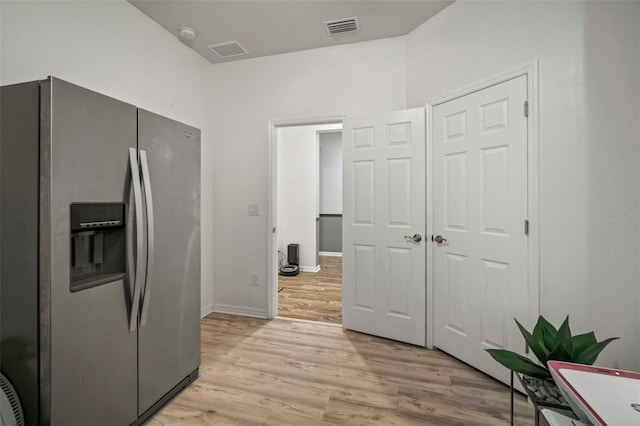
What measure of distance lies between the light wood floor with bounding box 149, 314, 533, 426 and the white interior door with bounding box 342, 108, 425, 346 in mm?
233

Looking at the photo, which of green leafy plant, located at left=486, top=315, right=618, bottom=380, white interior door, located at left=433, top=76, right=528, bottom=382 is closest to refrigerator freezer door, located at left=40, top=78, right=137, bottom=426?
green leafy plant, located at left=486, top=315, right=618, bottom=380

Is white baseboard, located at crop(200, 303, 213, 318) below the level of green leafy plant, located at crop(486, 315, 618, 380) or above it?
below

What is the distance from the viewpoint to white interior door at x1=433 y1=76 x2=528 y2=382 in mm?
1865

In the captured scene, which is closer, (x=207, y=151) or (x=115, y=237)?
(x=115, y=237)

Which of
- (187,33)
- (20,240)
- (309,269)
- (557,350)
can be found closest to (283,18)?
(187,33)

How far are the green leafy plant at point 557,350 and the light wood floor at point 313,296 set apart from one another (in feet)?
6.30

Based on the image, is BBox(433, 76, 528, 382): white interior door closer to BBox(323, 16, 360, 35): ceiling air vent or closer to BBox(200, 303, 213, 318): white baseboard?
BBox(323, 16, 360, 35): ceiling air vent

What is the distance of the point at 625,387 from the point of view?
875mm

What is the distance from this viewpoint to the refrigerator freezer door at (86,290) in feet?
3.76

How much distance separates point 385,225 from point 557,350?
5.02 ft

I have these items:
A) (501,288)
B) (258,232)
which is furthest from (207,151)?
(501,288)

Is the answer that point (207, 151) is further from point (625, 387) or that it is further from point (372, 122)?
point (625, 387)

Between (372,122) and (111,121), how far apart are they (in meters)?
1.99

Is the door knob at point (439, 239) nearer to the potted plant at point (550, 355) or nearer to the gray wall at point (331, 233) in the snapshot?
the potted plant at point (550, 355)
